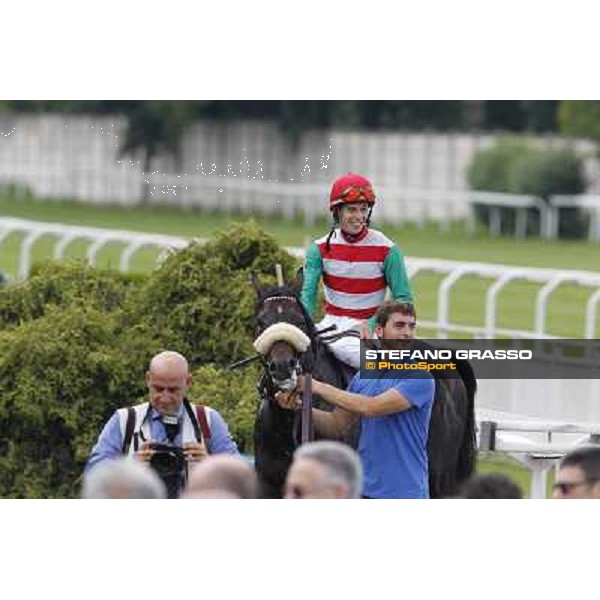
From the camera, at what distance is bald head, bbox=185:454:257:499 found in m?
5.70

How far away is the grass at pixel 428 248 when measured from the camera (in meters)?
18.3

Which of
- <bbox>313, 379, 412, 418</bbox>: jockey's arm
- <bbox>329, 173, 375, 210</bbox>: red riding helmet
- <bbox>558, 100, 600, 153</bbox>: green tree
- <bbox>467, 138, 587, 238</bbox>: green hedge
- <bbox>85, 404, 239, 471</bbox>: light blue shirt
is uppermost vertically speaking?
<bbox>558, 100, 600, 153</bbox>: green tree

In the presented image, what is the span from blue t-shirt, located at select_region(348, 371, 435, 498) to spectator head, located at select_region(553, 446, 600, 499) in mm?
854

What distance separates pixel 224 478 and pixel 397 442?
1571 millimetres

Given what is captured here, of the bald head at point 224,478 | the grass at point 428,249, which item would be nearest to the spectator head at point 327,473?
the bald head at point 224,478

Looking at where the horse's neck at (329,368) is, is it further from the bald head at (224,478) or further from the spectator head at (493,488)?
the bald head at (224,478)

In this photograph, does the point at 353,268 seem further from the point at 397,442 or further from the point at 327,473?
the point at 327,473

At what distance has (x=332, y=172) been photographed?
23547 millimetres

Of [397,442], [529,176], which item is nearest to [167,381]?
[397,442]

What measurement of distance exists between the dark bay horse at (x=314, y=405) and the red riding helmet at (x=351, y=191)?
33cm

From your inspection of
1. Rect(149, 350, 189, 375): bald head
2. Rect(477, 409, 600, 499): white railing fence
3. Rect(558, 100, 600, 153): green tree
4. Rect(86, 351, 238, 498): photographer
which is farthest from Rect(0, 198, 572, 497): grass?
Rect(149, 350, 189, 375): bald head

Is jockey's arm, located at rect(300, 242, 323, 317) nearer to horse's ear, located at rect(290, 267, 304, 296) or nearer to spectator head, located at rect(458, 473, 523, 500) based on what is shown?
horse's ear, located at rect(290, 267, 304, 296)

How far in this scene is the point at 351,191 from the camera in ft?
25.7
